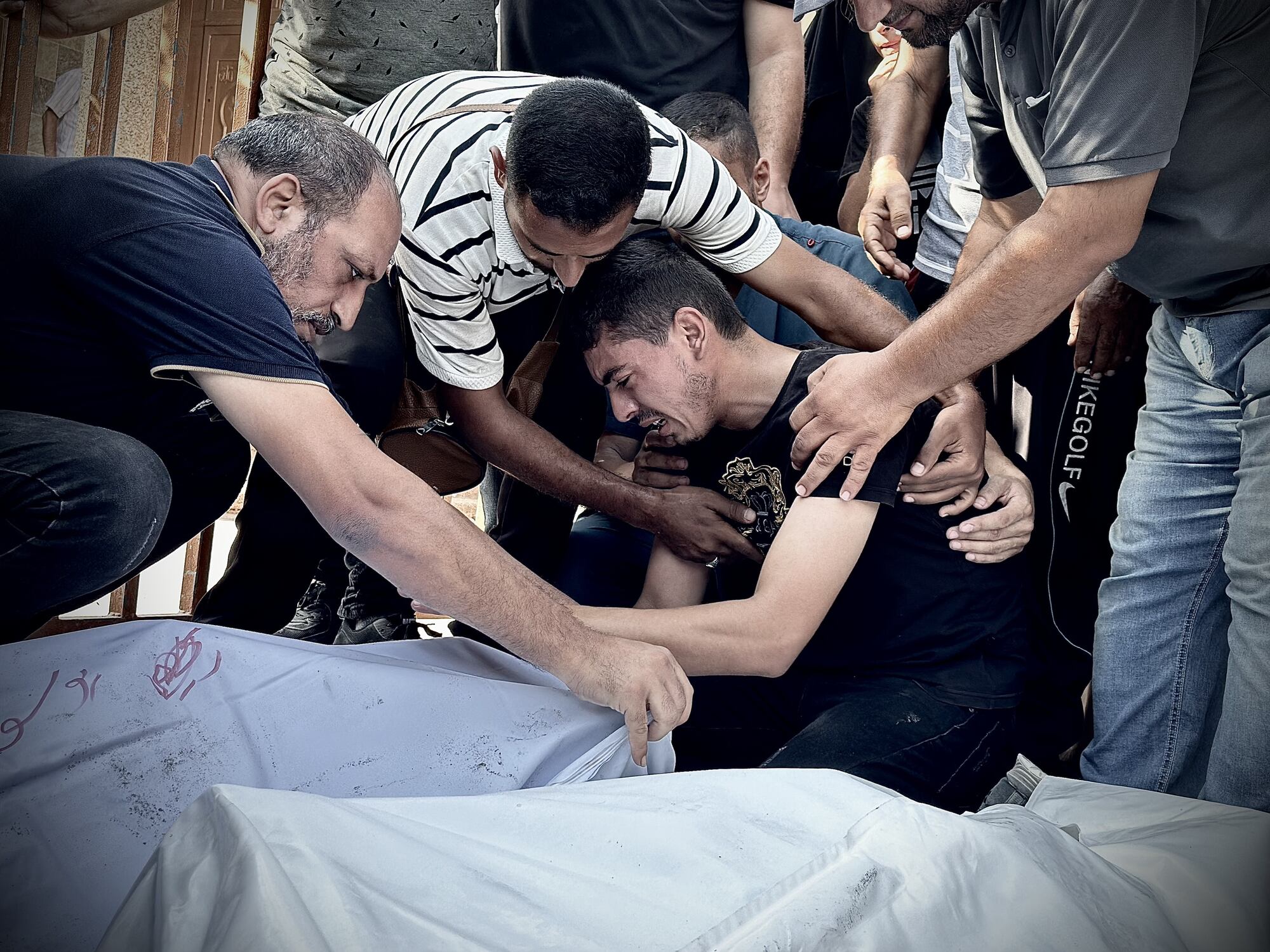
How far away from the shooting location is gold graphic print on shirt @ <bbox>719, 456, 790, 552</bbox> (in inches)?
74.8

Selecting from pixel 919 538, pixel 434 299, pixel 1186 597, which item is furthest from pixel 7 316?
pixel 1186 597

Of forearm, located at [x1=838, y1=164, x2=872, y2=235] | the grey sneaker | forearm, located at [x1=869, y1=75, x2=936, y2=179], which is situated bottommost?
the grey sneaker

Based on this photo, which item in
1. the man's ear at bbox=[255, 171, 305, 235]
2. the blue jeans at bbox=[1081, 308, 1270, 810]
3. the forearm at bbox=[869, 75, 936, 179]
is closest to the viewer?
the blue jeans at bbox=[1081, 308, 1270, 810]

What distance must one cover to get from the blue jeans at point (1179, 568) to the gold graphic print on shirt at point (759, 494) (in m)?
0.58

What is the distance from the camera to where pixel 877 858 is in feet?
3.26

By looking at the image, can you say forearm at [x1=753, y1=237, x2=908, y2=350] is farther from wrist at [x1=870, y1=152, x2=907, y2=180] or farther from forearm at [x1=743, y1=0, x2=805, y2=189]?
forearm at [x1=743, y1=0, x2=805, y2=189]

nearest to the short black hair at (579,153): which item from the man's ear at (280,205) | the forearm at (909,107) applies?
the man's ear at (280,205)

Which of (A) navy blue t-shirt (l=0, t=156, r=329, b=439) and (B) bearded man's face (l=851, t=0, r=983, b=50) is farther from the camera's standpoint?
(B) bearded man's face (l=851, t=0, r=983, b=50)

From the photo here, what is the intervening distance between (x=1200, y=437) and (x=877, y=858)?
1041 millimetres

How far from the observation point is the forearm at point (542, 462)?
86.4 inches

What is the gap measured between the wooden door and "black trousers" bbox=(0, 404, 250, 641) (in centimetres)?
333

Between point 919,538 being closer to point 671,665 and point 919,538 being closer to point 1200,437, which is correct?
point 1200,437

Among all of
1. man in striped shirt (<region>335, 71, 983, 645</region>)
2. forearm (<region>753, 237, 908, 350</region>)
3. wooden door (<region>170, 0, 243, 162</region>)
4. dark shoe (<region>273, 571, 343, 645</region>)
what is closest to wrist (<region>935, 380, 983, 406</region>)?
man in striped shirt (<region>335, 71, 983, 645</region>)

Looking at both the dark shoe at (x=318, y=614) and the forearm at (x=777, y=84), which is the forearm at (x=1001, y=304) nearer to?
the forearm at (x=777, y=84)
